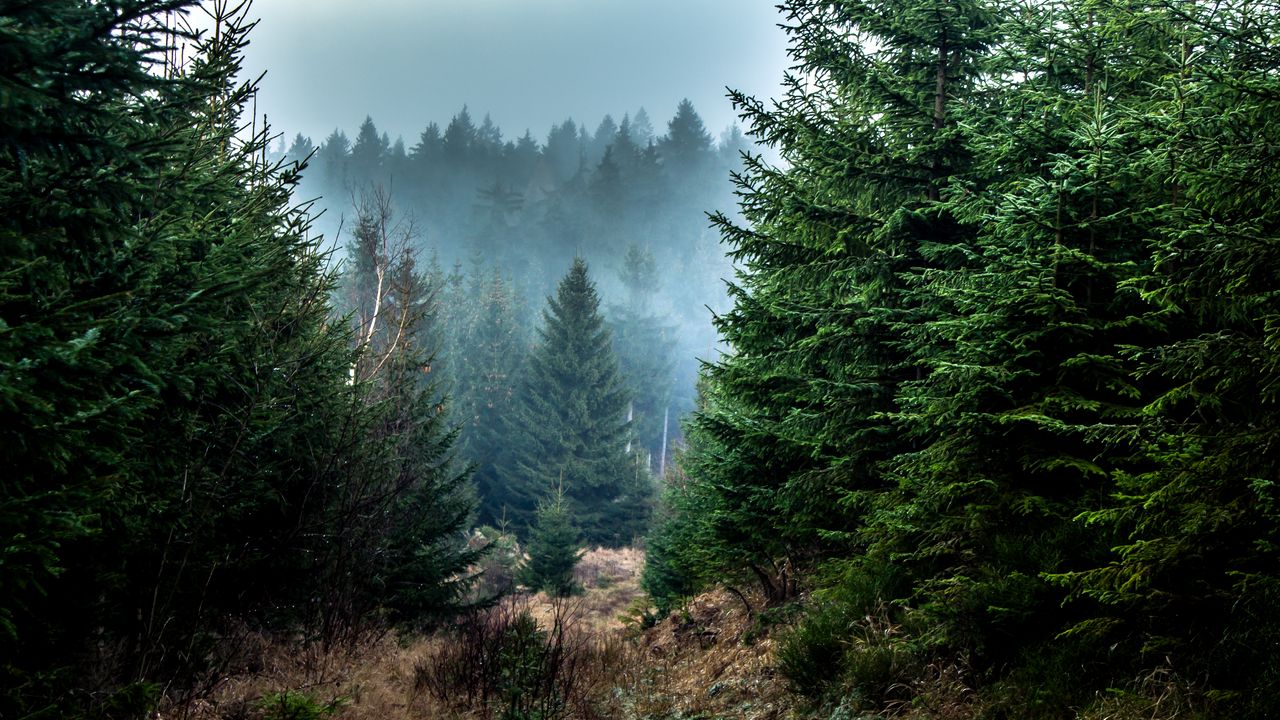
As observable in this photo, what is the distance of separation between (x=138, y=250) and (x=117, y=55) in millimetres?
1159

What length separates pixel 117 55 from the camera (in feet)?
9.91

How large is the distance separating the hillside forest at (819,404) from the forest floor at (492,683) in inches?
2.8

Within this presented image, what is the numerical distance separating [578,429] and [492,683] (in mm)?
27863

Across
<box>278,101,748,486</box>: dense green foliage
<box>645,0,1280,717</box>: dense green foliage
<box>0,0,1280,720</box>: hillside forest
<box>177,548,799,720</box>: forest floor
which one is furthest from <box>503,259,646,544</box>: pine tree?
<box>645,0,1280,717</box>: dense green foliage

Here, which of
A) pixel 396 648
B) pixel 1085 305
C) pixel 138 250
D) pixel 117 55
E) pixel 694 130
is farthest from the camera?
pixel 694 130

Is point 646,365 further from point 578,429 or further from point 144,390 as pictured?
point 144,390

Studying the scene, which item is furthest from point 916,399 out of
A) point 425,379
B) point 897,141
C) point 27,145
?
point 425,379

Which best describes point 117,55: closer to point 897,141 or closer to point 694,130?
point 897,141

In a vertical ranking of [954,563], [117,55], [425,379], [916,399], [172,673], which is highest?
[425,379]

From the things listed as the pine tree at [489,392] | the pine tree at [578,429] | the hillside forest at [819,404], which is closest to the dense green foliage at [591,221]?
the pine tree at [489,392]

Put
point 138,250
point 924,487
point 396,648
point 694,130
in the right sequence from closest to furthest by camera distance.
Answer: point 138,250 → point 924,487 → point 396,648 → point 694,130

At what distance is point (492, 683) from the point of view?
6.54 metres

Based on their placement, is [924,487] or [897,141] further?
[897,141]

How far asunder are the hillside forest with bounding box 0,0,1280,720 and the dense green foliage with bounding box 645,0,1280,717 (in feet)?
0.13
